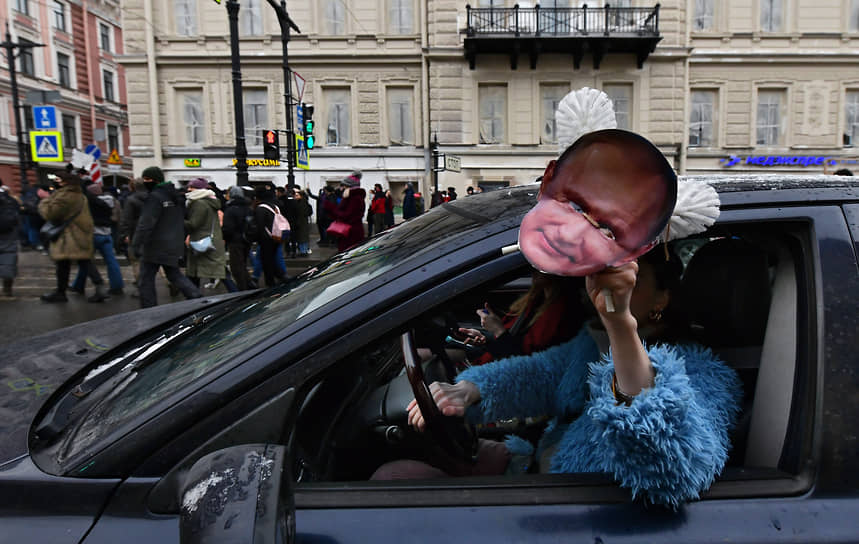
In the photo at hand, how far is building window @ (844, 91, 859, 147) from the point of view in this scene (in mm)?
21453

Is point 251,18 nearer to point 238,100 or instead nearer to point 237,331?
point 238,100

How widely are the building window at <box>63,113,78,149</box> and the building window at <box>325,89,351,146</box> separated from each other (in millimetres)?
19086

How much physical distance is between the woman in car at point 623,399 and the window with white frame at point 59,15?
3715cm

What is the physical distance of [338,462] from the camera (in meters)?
1.55

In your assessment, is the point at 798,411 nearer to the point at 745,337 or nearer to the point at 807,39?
the point at 745,337

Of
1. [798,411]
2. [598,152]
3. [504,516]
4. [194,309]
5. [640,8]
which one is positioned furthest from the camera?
[640,8]

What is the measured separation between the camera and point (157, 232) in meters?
6.55

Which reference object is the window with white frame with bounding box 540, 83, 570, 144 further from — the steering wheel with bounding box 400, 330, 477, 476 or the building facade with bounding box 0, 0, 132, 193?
the steering wheel with bounding box 400, 330, 477, 476

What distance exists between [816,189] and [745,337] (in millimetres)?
492

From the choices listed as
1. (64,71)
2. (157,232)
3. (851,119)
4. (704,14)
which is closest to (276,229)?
(157,232)

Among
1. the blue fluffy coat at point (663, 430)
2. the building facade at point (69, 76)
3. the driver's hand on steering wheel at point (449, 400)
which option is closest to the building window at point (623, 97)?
the building facade at point (69, 76)

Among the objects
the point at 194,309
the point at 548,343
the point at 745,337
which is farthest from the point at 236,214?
the point at 745,337

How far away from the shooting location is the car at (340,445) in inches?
39.9

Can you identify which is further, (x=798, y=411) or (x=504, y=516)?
(x=798, y=411)
